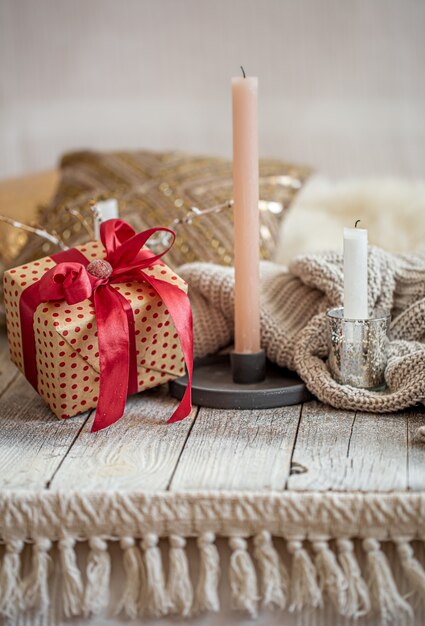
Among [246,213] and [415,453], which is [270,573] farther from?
[246,213]

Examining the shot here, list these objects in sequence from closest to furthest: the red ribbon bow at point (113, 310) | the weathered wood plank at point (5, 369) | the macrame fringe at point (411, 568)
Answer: the macrame fringe at point (411, 568), the red ribbon bow at point (113, 310), the weathered wood plank at point (5, 369)

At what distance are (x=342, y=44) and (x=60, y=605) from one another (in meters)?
1.46

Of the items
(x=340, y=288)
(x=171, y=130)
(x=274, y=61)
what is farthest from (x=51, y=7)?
(x=340, y=288)

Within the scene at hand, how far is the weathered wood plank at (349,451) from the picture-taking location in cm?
73

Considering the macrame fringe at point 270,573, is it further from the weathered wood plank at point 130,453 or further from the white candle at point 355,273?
the white candle at point 355,273

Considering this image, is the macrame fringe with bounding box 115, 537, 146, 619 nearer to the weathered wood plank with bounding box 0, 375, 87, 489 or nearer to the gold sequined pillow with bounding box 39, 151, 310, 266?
the weathered wood plank with bounding box 0, 375, 87, 489

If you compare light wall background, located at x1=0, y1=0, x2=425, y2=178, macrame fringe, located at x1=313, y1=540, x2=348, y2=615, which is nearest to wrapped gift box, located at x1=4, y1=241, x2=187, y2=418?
macrame fringe, located at x1=313, y1=540, x2=348, y2=615

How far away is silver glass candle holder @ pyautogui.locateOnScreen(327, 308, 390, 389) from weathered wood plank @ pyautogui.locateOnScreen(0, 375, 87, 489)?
308 millimetres

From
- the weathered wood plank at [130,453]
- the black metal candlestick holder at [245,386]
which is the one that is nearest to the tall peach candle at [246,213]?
the black metal candlestick holder at [245,386]

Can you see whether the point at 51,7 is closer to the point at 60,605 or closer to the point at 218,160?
the point at 218,160

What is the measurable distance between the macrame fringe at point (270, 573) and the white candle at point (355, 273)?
29 centimetres

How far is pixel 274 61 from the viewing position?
185 centimetres

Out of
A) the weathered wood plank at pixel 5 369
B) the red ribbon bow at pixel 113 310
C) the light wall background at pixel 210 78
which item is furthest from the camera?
the light wall background at pixel 210 78

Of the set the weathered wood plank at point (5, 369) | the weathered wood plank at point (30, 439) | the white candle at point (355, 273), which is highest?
the white candle at point (355, 273)
